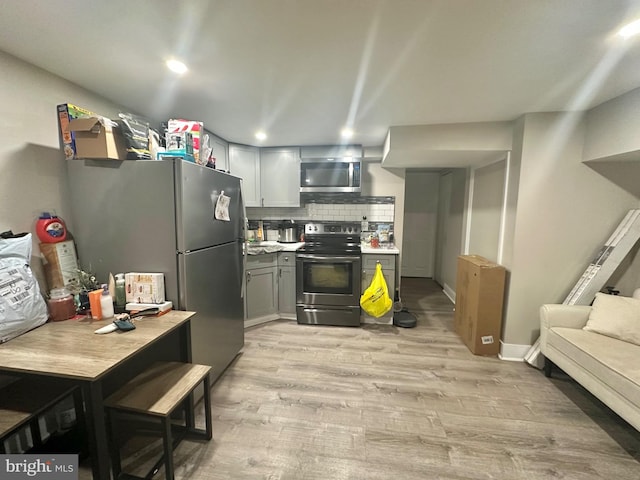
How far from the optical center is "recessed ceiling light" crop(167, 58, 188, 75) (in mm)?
1545

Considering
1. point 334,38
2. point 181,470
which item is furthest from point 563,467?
point 334,38

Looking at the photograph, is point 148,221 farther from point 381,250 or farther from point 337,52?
point 381,250

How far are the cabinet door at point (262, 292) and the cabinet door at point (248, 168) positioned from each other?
0.99 meters

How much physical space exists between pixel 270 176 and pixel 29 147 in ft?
7.71

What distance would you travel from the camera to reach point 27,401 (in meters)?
1.23

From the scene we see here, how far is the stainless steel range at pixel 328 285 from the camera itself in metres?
3.12

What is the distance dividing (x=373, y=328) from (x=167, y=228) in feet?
8.25

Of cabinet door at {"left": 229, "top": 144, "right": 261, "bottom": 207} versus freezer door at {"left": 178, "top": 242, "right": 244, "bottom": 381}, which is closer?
freezer door at {"left": 178, "top": 242, "right": 244, "bottom": 381}

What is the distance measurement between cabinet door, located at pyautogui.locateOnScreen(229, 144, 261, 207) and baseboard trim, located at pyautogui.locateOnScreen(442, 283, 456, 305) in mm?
3345

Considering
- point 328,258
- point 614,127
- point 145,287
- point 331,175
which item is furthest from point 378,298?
point 614,127

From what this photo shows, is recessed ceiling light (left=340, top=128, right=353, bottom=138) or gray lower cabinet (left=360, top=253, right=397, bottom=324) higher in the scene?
recessed ceiling light (left=340, top=128, right=353, bottom=138)

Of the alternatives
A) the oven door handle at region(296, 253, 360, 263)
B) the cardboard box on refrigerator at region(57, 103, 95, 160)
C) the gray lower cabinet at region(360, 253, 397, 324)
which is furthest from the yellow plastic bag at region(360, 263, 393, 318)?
the cardboard box on refrigerator at region(57, 103, 95, 160)

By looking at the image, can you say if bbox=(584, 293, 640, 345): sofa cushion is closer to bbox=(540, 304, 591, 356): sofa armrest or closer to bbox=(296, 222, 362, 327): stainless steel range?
bbox=(540, 304, 591, 356): sofa armrest

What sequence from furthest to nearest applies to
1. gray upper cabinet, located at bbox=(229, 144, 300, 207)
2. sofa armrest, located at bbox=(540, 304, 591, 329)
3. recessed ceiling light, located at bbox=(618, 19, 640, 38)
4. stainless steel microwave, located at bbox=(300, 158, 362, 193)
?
gray upper cabinet, located at bbox=(229, 144, 300, 207), stainless steel microwave, located at bbox=(300, 158, 362, 193), sofa armrest, located at bbox=(540, 304, 591, 329), recessed ceiling light, located at bbox=(618, 19, 640, 38)
